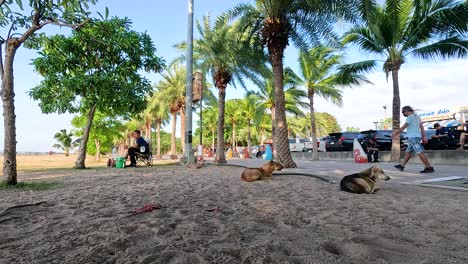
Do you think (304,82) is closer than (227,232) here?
No

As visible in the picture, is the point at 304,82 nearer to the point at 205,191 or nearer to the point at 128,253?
the point at 205,191

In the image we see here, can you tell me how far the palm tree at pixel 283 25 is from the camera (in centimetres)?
1273

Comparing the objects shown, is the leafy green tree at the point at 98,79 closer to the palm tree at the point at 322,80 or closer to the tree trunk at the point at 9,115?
the tree trunk at the point at 9,115

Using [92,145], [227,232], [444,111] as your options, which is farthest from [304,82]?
[92,145]

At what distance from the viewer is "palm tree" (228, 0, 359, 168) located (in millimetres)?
12727

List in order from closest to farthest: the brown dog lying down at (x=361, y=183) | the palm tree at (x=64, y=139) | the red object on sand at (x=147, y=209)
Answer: the red object on sand at (x=147, y=209)
the brown dog lying down at (x=361, y=183)
the palm tree at (x=64, y=139)

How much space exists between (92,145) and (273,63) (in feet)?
119

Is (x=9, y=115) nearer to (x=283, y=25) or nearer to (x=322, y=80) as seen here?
(x=283, y=25)

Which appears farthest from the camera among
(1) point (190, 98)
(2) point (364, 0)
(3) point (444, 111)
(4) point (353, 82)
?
(3) point (444, 111)

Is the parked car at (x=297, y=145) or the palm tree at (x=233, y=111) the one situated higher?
the palm tree at (x=233, y=111)

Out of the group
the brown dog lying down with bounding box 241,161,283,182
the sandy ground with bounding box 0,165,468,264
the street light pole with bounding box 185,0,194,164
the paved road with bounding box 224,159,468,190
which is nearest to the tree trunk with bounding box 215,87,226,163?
the street light pole with bounding box 185,0,194,164

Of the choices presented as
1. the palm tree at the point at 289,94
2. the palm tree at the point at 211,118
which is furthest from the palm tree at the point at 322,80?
the palm tree at the point at 211,118

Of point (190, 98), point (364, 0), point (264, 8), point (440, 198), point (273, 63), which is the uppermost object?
point (264, 8)

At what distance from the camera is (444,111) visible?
3872 centimetres
